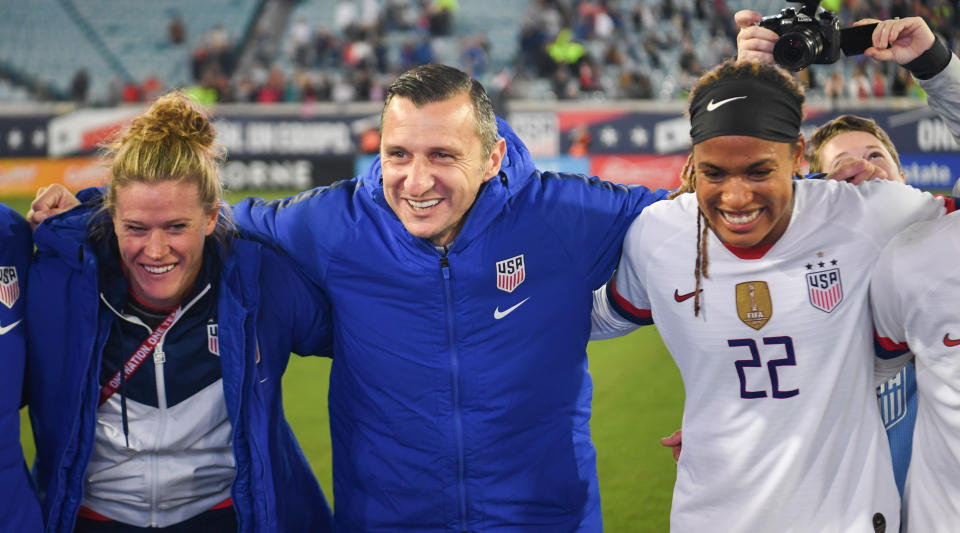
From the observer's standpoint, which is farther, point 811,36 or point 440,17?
point 440,17

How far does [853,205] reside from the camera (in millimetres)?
2494

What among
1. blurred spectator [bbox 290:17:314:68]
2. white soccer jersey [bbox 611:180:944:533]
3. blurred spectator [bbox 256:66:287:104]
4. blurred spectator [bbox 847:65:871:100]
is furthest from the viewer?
blurred spectator [bbox 290:17:314:68]

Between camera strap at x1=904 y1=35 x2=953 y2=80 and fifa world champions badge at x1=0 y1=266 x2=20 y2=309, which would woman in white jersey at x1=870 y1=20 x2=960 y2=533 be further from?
fifa world champions badge at x1=0 y1=266 x2=20 y2=309

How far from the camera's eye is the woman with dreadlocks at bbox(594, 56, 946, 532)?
2375 millimetres

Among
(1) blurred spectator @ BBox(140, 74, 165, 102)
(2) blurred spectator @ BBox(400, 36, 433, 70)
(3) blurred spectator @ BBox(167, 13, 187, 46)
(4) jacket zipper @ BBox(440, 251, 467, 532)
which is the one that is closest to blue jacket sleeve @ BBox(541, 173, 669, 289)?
(4) jacket zipper @ BBox(440, 251, 467, 532)

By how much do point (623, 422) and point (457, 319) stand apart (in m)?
3.55

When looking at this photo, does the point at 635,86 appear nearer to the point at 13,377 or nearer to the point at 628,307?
the point at 628,307

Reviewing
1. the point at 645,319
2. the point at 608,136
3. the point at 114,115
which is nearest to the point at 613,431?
the point at 645,319

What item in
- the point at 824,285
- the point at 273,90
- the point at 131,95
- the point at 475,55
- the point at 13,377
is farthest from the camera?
the point at 475,55

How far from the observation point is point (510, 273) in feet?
9.52

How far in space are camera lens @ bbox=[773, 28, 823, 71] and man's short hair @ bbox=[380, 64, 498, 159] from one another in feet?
2.94

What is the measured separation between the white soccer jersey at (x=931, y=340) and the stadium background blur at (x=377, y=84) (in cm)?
376

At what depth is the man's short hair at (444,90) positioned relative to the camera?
109 inches

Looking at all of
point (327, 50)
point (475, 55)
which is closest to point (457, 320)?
point (475, 55)
